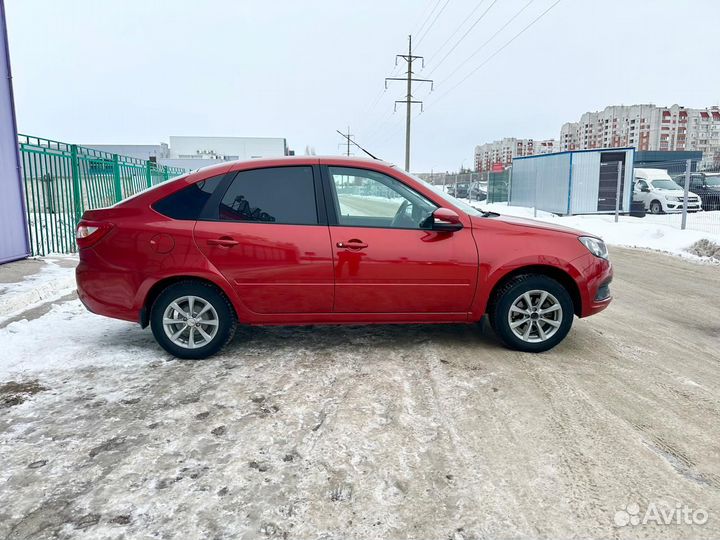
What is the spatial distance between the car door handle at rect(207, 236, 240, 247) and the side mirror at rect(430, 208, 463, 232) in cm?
165

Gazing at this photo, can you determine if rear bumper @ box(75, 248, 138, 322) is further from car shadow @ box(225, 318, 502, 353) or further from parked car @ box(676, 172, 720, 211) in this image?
parked car @ box(676, 172, 720, 211)

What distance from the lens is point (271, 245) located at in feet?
13.5

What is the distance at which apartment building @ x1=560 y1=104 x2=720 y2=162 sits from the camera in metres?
77.9

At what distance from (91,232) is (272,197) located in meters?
1.55

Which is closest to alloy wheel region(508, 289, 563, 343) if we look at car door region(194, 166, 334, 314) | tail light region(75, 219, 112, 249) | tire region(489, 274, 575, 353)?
tire region(489, 274, 575, 353)

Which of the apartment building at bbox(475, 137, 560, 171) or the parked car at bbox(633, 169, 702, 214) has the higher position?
the apartment building at bbox(475, 137, 560, 171)

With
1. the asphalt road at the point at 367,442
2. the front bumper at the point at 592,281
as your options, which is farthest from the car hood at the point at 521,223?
the asphalt road at the point at 367,442

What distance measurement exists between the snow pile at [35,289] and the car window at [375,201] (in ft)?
13.5

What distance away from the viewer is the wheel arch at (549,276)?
14.2ft

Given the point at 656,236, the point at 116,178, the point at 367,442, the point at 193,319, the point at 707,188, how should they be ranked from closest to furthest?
the point at 367,442
the point at 193,319
the point at 116,178
the point at 656,236
the point at 707,188

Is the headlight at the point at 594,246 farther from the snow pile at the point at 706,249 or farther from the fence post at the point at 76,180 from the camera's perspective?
the fence post at the point at 76,180

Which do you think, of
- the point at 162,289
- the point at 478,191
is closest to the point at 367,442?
the point at 162,289

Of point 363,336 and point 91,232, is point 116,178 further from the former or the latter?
point 363,336

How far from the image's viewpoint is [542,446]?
286cm
